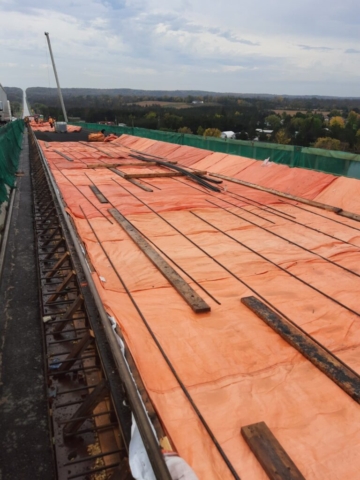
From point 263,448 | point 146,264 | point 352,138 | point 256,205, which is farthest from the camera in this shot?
point 352,138

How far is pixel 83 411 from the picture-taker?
3.30 metres

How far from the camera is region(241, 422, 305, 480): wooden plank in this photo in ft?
7.91

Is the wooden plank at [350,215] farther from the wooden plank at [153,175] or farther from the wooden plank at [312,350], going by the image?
the wooden plank at [153,175]

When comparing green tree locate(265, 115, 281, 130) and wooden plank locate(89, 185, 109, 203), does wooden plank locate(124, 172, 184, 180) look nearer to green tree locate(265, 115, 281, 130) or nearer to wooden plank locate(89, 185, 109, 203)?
wooden plank locate(89, 185, 109, 203)

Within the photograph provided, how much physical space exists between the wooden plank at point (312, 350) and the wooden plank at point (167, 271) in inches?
23.0

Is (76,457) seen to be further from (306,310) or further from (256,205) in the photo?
(256,205)

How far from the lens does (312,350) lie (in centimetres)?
363

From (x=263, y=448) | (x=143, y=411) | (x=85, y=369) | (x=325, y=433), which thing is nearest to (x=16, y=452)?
(x=85, y=369)

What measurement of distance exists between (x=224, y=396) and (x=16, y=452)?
6.04 ft

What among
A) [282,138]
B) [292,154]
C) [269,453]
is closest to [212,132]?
[282,138]

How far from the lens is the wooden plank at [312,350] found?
10.6 feet

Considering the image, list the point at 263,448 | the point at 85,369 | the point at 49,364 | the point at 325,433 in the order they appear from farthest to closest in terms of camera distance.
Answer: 1. the point at 49,364
2. the point at 85,369
3. the point at 325,433
4. the point at 263,448

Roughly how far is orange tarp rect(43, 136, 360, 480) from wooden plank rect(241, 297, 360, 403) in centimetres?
6

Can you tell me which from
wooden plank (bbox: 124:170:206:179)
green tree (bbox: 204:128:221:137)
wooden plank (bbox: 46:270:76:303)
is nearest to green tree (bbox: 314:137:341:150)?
green tree (bbox: 204:128:221:137)
